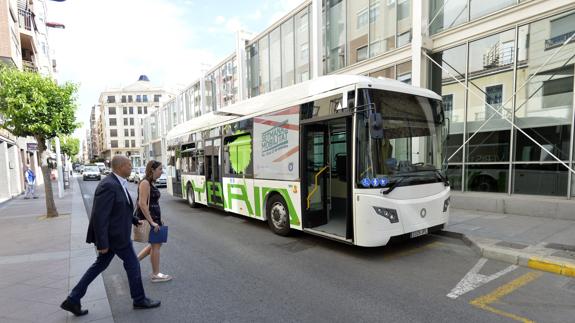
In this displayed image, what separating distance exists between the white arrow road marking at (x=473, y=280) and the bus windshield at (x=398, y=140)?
5.17 ft

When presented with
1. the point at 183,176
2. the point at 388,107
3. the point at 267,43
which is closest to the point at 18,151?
the point at 183,176

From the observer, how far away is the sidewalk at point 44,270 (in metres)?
3.72

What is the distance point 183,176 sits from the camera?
12.5m

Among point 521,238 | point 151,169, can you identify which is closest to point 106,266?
point 151,169

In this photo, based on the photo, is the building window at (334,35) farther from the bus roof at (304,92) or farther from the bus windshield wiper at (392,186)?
the bus windshield wiper at (392,186)

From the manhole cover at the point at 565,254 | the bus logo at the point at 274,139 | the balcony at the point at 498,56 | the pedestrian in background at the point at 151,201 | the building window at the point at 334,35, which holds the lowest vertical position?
the manhole cover at the point at 565,254

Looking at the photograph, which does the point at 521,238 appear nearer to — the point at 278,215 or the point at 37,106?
the point at 278,215

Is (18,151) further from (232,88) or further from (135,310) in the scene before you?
(135,310)

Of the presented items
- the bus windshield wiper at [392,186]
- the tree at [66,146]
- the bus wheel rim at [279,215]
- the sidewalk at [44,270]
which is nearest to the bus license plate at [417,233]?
the bus windshield wiper at [392,186]

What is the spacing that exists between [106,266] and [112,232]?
18.5 inches

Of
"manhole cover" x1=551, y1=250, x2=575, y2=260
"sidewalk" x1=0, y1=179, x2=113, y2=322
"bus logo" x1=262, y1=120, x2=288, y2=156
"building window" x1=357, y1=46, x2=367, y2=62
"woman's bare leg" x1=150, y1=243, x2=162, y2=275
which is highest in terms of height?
"building window" x1=357, y1=46, x2=367, y2=62

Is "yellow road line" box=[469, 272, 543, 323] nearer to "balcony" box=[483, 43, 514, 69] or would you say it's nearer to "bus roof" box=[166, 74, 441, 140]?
"bus roof" box=[166, 74, 441, 140]

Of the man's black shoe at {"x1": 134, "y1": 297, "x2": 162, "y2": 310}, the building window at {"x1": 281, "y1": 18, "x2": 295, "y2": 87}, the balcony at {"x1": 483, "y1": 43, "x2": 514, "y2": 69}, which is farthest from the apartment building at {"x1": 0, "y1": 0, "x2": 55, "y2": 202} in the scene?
the balcony at {"x1": 483, "y1": 43, "x2": 514, "y2": 69}

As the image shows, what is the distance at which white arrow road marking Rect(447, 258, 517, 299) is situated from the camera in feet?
13.4
